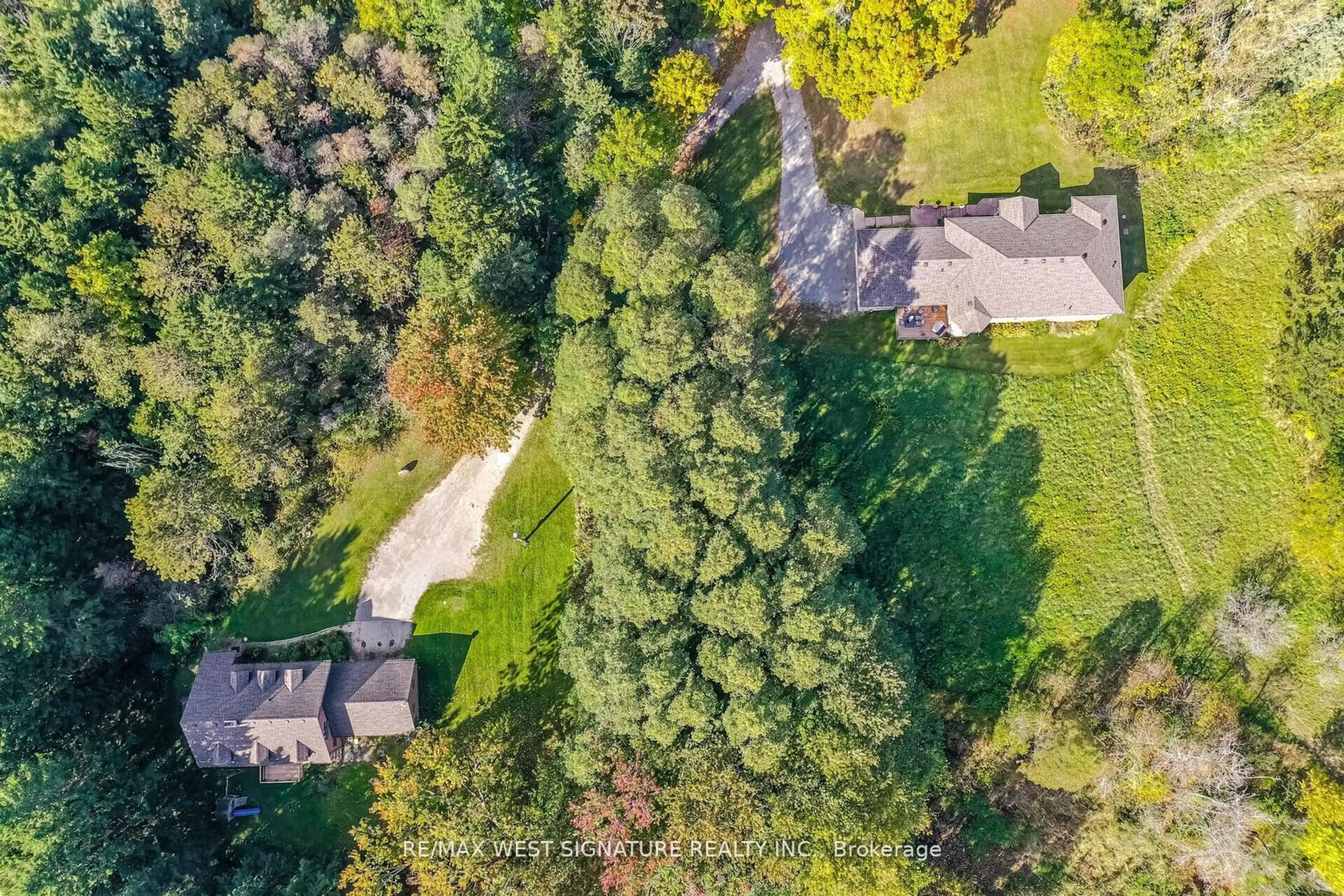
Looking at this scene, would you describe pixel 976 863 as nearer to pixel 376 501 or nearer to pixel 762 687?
pixel 762 687

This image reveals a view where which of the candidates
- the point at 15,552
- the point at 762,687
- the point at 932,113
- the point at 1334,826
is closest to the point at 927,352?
the point at 932,113

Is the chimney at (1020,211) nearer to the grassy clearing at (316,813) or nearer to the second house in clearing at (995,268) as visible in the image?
the second house in clearing at (995,268)

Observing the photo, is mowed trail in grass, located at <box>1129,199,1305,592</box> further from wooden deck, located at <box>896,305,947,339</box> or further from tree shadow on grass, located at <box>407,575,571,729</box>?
tree shadow on grass, located at <box>407,575,571,729</box>

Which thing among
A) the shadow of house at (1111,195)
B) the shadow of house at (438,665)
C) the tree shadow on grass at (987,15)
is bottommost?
the shadow of house at (438,665)

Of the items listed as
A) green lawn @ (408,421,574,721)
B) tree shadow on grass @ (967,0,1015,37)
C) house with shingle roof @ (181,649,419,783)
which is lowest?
house with shingle roof @ (181,649,419,783)

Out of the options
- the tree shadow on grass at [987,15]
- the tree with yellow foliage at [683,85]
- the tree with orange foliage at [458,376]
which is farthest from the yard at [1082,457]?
the tree with orange foliage at [458,376]

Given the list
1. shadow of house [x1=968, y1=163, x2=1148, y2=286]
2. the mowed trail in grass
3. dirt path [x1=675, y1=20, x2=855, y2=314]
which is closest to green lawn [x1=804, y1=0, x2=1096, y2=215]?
shadow of house [x1=968, y1=163, x2=1148, y2=286]

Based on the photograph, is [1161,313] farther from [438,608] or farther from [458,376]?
[438,608]
